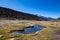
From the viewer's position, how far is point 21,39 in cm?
2588

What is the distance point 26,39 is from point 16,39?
2122 mm

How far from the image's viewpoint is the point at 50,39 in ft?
86.8

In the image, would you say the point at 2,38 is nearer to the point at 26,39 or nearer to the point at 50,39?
the point at 26,39

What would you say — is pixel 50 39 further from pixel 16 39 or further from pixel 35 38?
pixel 16 39

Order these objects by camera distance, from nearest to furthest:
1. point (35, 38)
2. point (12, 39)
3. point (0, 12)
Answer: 1. point (12, 39)
2. point (35, 38)
3. point (0, 12)

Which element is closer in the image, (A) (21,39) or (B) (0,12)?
(A) (21,39)

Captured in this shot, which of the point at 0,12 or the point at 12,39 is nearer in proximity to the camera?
the point at 12,39

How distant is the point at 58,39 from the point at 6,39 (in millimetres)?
10391

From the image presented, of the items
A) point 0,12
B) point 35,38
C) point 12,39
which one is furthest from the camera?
point 0,12

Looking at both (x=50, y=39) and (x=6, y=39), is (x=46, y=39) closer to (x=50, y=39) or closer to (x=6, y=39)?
(x=50, y=39)

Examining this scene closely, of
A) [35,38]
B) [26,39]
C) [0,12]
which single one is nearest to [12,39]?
[26,39]

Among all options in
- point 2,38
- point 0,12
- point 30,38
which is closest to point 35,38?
point 30,38

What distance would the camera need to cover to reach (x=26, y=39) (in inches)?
1037

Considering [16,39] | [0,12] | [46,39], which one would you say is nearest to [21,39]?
[16,39]
